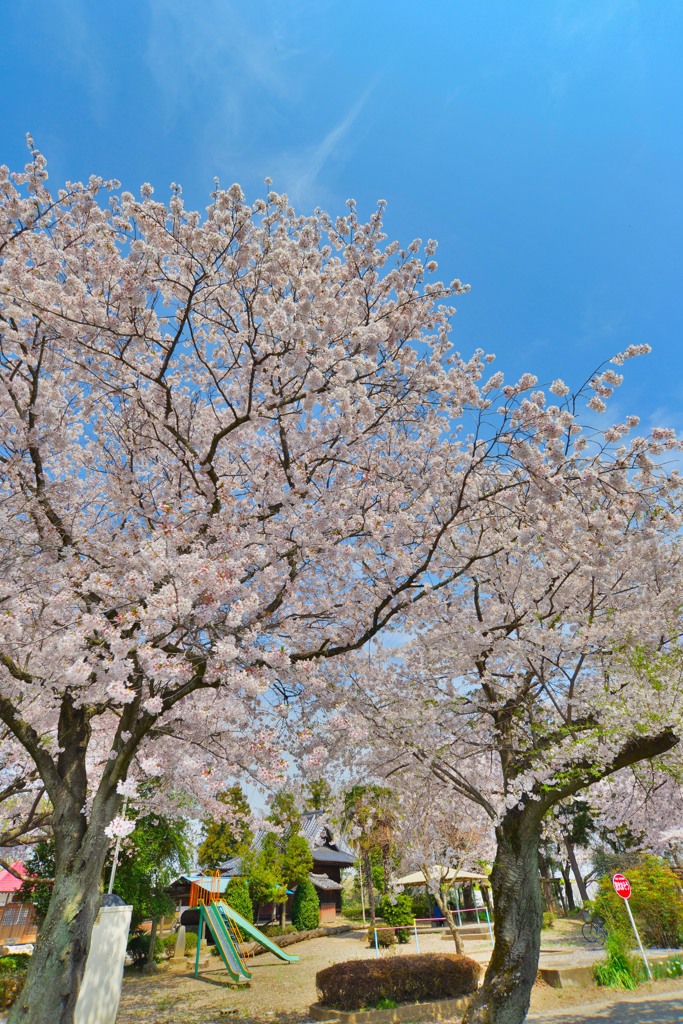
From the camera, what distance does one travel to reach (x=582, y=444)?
7.71 meters

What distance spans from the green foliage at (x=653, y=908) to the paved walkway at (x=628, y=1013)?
17.2 feet

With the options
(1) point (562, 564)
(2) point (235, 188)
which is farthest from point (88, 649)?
(1) point (562, 564)

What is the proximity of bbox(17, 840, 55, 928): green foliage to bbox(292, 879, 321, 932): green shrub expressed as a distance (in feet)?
41.2

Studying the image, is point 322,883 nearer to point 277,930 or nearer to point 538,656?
point 277,930

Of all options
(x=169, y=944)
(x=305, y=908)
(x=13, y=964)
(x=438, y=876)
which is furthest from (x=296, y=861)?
(x=13, y=964)

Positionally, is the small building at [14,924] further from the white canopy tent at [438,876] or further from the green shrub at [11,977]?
the white canopy tent at [438,876]

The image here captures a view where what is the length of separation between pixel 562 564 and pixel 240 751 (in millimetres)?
6056

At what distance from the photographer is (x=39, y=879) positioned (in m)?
15.1

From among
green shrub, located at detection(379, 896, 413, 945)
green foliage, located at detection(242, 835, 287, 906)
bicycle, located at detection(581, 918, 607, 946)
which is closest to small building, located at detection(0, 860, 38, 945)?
green foliage, located at detection(242, 835, 287, 906)

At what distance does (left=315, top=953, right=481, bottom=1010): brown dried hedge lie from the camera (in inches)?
427

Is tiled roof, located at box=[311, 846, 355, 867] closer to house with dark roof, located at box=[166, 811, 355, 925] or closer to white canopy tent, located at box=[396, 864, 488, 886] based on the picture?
house with dark roof, located at box=[166, 811, 355, 925]

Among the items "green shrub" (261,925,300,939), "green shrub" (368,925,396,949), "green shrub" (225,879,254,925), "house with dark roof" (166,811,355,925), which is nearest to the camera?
"green shrub" (368,925,396,949)

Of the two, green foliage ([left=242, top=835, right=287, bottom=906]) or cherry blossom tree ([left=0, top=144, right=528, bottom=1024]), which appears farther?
green foliage ([left=242, top=835, right=287, bottom=906])

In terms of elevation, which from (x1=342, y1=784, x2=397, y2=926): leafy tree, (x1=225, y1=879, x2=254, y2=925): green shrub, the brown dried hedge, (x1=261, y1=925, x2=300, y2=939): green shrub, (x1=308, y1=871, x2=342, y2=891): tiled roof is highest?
(x1=342, y1=784, x2=397, y2=926): leafy tree
